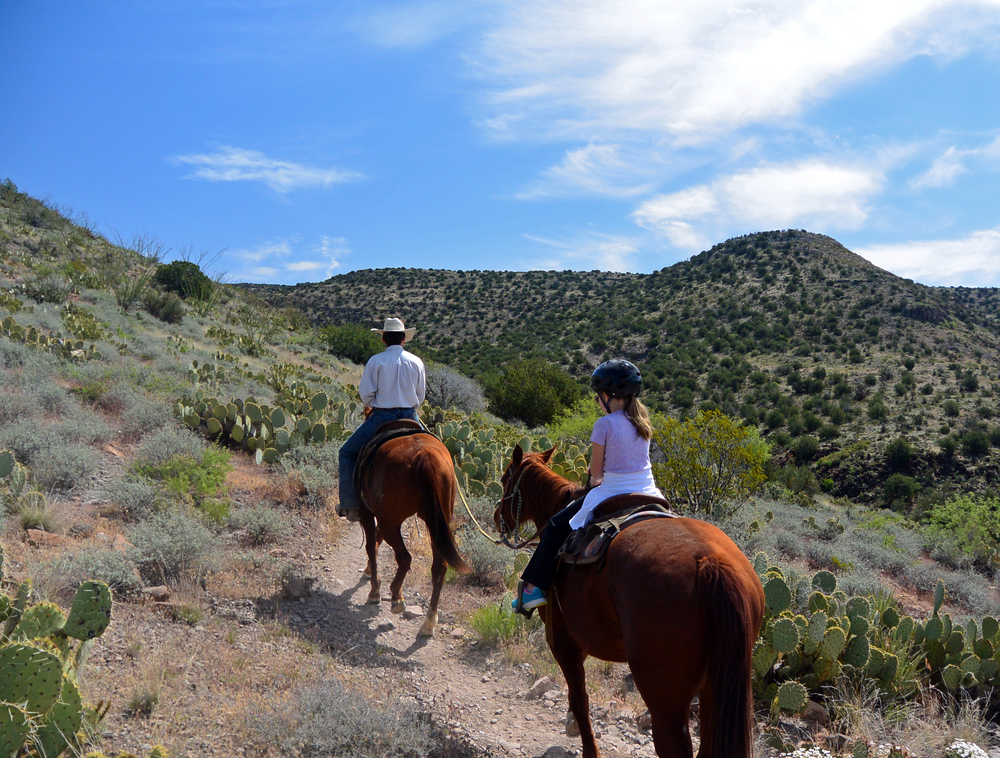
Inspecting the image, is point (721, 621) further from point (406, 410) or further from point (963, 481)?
point (963, 481)

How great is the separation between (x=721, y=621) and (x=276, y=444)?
8.77 metres

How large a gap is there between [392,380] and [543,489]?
259 centimetres

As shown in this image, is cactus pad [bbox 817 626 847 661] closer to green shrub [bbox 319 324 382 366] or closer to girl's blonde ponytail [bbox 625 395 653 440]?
girl's blonde ponytail [bbox 625 395 653 440]

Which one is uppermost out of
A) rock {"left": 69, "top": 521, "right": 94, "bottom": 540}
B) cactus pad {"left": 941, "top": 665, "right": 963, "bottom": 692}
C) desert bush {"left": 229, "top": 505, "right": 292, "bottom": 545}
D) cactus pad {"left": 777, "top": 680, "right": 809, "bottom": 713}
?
rock {"left": 69, "top": 521, "right": 94, "bottom": 540}

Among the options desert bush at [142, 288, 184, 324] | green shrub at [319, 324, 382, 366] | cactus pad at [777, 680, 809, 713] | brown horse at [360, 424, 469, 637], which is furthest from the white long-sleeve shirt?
green shrub at [319, 324, 382, 366]

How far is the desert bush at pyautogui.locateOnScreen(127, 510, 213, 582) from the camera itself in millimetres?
5699

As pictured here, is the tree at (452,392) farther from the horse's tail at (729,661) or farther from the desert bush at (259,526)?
the horse's tail at (729,661)

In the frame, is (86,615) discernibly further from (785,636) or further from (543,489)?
(785,636)

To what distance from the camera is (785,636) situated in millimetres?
5176

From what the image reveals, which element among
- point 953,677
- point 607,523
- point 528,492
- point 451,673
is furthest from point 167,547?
point 953,677

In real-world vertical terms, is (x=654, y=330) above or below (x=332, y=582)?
above

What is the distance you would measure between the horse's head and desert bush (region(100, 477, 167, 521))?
14.0ft

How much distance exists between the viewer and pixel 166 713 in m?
3.79

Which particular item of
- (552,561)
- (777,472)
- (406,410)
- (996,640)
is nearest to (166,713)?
(552,561)
